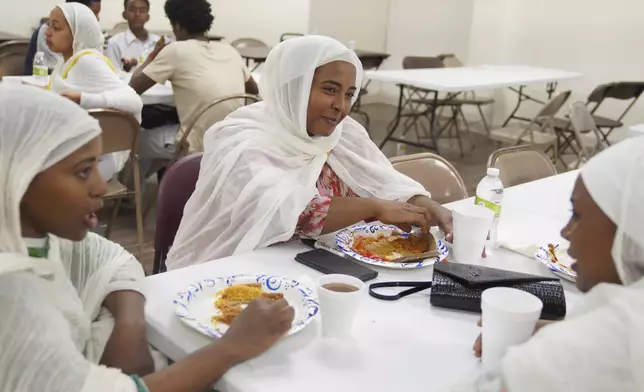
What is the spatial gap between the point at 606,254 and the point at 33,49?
169 inches

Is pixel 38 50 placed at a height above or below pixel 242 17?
below

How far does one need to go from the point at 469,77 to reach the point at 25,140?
16.6 ft

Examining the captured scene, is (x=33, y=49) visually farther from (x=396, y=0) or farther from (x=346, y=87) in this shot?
(x=396, y=0)

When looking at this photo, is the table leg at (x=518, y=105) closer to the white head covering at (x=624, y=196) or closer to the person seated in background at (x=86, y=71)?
the person seated in background at (x=86, y=71)

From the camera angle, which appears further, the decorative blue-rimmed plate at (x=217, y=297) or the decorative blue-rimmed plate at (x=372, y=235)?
the decorative blue-rimmed plate at (x=372, y=235)

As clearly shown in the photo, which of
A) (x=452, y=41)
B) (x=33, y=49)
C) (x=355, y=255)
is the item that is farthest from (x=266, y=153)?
(x=452, y=41)

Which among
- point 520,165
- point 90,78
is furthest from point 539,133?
point 90,78

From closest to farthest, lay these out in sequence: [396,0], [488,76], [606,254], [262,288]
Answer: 1. [606,254]
2. [262,288]
3. [488,76]
4. [396,0]

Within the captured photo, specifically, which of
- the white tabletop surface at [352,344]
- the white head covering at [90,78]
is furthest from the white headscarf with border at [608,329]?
the white head covering at [90,78]

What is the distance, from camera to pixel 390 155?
19.5 feet

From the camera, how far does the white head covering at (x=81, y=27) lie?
337 cm

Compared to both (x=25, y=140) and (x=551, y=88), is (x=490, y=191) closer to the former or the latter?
(x=25, y=140)

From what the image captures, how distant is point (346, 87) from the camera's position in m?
1.95

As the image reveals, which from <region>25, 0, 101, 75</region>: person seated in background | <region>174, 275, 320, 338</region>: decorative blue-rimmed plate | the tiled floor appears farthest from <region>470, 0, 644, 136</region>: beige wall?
<region>174, 275, 320, 338</region>: decorative blue-rimmed plate
